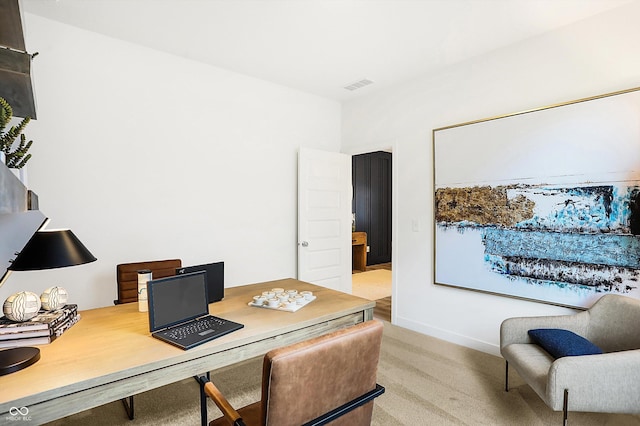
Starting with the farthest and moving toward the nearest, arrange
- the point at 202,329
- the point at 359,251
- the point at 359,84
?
the point at 359,251
the point at 359,84
the point at 202,329

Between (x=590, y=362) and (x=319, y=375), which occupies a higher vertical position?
(x=319, y=375)

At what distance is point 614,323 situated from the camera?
2.24m

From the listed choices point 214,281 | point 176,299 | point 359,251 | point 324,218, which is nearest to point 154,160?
point 214,281

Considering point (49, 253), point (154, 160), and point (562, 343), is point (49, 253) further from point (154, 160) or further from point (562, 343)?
point (562, 343)

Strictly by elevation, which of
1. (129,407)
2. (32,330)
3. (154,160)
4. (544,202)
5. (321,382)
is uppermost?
(154,160)

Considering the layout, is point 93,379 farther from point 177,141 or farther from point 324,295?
point 177,141

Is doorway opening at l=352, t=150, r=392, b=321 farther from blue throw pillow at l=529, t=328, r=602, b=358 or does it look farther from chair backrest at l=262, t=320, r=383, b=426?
chair backrest at l=262, t=320, r=383, b=426

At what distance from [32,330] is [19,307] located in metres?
0.12

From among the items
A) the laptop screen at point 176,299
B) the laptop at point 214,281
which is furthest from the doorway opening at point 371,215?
the laptop screen at point 176,299

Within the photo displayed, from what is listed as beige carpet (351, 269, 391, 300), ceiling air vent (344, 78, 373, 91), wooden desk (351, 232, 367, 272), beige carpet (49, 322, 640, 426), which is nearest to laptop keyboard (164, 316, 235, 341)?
beige carpet (49, 322, 640, 426)

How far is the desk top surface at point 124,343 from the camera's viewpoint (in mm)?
1151

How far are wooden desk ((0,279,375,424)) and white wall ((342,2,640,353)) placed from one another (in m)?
1.74

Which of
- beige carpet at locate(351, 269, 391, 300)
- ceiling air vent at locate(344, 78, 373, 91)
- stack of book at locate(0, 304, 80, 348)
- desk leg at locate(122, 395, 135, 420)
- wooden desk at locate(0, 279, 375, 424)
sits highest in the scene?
ceiling air vent at locate(344, 78, 373, 91)

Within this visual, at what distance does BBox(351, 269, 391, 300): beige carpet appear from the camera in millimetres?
5277
